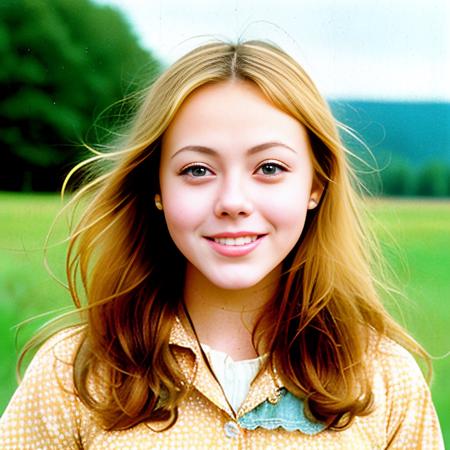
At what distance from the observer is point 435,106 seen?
214 inches

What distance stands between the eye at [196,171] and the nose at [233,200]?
4 centimetres

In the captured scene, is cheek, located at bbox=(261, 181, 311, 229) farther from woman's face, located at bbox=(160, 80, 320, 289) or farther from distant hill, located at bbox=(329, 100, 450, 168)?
distant hill, located at bbox=(329, 100, 450, 168)

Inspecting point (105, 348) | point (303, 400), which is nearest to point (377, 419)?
point (303, 400)

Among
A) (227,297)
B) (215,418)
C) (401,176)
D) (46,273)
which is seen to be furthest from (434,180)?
(215,418)

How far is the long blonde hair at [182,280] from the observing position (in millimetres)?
1908

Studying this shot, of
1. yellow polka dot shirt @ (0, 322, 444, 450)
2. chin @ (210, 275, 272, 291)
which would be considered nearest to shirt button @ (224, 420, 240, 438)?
yellow polka dot shirt @ (0, 322, 444, 450)

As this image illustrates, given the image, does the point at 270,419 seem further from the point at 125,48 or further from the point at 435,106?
the point at 125,48

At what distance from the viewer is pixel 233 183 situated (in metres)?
1.80

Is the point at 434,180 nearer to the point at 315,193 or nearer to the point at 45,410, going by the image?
the point at 315,193

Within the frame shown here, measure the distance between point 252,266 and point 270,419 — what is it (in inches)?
12.7

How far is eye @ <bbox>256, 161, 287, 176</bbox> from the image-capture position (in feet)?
6.00

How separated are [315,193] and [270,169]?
0.66 feet

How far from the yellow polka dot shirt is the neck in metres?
0.04

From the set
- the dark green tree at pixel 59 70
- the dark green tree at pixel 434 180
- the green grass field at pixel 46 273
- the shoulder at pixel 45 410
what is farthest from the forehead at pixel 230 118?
the dark green tree at pixel 59 70
